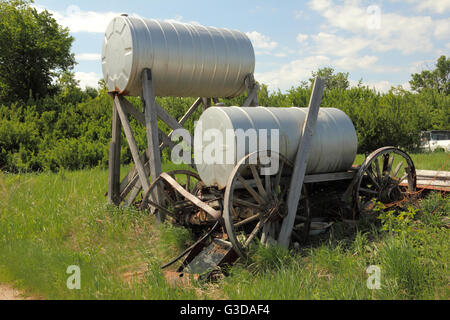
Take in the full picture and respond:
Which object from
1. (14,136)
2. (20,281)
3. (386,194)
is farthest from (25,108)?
(386,194)

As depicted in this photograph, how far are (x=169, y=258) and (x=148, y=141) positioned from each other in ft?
8.07

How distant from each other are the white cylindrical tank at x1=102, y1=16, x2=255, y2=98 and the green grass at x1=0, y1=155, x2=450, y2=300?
8.79ft

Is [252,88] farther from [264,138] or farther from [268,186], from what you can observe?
[268,186]

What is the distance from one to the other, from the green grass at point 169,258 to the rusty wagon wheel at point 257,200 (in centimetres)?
41

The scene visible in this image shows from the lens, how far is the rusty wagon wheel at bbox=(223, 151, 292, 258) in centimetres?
590

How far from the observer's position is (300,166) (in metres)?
6.70

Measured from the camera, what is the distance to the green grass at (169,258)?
4.78 meters
